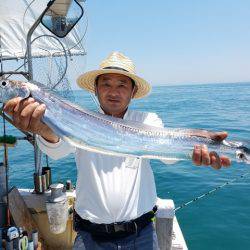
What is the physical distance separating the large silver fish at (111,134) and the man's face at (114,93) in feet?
1.94

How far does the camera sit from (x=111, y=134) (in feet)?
10.2

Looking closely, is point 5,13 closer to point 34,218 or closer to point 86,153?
point 34,218

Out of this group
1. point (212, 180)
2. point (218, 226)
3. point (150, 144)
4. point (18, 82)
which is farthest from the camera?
point (212, 180)

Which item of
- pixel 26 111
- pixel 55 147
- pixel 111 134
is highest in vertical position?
pixel 26 111

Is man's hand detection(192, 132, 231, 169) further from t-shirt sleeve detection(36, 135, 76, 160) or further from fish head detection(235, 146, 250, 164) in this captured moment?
t-shirt sleeve detection(36, 135, 76, 160)

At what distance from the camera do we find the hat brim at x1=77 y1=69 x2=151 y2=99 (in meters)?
3.79

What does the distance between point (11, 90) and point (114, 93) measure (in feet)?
4.03

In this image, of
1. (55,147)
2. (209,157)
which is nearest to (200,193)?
(209,157)

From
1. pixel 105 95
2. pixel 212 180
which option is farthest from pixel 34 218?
pixel 212 180

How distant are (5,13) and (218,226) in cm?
722

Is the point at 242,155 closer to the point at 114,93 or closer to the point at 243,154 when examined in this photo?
the point at 243,154

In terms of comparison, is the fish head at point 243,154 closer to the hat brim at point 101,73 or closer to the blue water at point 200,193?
the hat brim at point 101,73

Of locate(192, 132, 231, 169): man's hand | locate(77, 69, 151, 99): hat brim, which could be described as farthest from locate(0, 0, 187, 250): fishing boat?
locate(192, 132, 231, 169): man's hand

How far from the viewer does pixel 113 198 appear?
355 cm
